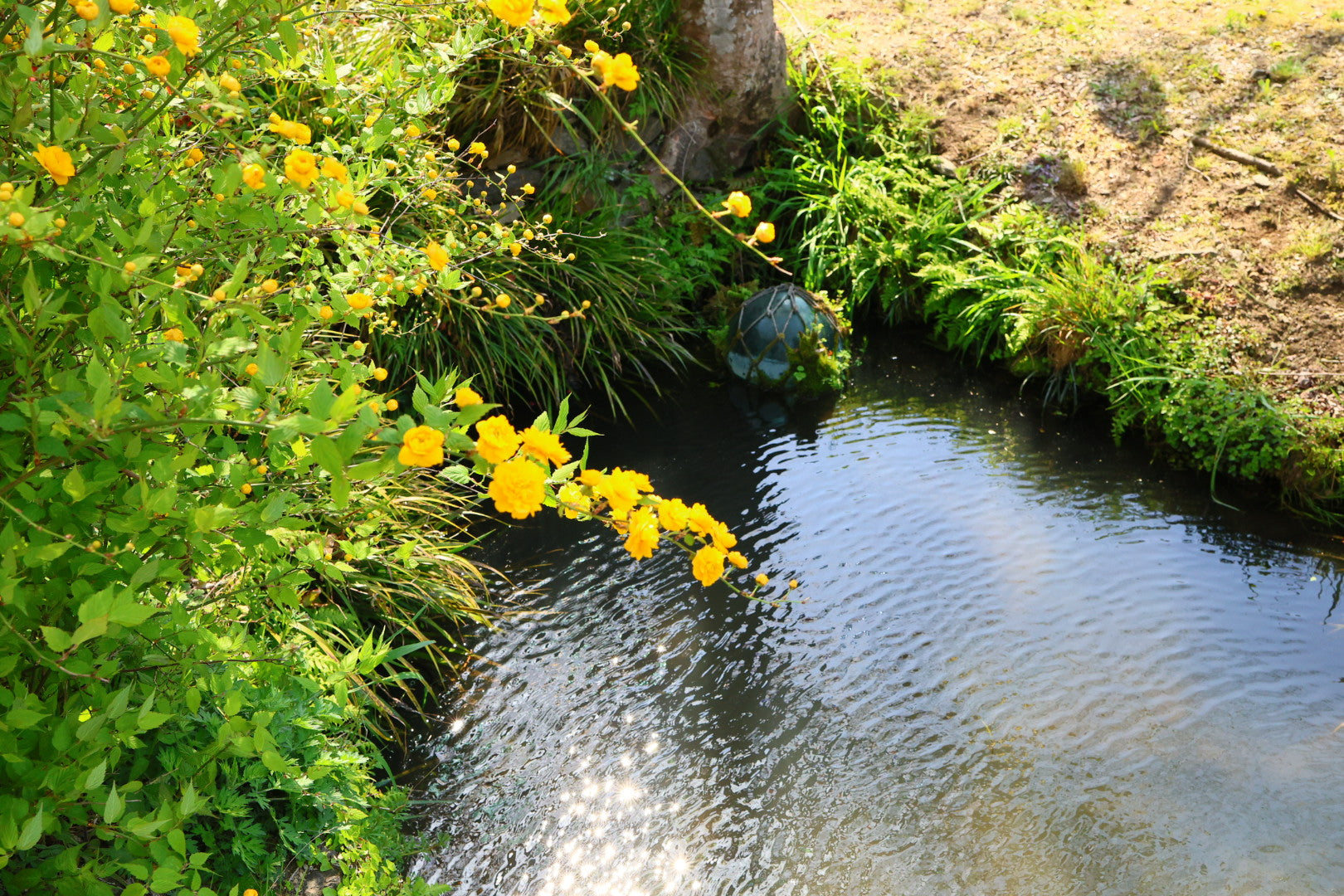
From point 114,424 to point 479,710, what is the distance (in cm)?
178

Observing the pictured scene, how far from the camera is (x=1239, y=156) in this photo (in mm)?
4871

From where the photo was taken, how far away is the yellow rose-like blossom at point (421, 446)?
37.4 inches

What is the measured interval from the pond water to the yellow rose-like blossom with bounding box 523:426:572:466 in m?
1.49

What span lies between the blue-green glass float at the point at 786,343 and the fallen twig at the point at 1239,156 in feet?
7.50

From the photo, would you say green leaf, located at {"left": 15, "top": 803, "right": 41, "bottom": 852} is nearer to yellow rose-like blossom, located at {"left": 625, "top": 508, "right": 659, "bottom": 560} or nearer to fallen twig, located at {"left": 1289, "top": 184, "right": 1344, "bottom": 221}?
yellow rose-like blossom, located at {"left": 625, "top": 508, "right": 659, "bottom": 560}

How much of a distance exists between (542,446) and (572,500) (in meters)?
0.13

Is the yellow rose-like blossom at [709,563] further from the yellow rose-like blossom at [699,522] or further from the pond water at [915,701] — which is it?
the pond water at [915,701]

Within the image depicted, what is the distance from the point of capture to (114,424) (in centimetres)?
110

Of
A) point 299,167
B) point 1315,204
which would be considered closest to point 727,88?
point 1315,204

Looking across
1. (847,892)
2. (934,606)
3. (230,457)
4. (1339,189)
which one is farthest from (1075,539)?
(230,457)

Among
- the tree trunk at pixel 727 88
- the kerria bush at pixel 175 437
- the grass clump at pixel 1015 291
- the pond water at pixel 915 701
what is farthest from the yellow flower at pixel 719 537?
the tree trunk at pixel 727 88

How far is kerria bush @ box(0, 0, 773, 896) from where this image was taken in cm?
111

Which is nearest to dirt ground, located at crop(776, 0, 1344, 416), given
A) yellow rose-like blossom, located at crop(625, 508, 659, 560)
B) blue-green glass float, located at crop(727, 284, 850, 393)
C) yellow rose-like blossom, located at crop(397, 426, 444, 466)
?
blue-green glass float, located at crop(727, 284, 850, 393)

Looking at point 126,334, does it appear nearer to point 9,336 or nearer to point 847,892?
point 9,336
